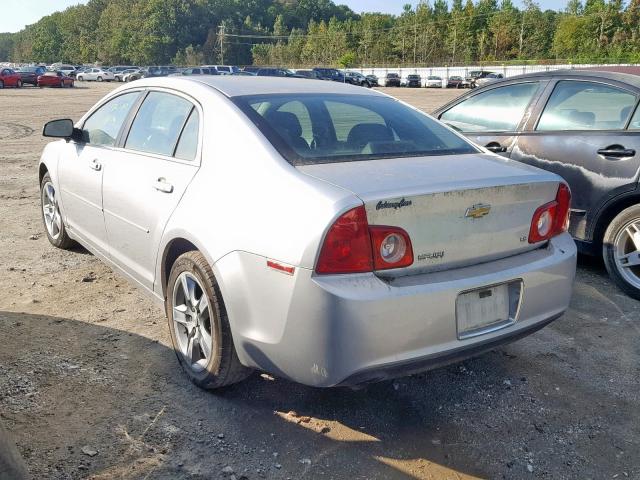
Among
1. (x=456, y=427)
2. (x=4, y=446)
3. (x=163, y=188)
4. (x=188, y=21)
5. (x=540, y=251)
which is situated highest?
(x=188, y=21)

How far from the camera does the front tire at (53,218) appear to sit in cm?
540

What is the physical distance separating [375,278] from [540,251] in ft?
3.48

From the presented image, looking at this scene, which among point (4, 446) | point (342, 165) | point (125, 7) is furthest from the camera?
point (125, 7)

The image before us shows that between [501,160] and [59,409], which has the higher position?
[501,160]

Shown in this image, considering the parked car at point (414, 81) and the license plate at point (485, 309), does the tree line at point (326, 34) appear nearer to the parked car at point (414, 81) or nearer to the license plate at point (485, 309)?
the parked car at point (414, 81)

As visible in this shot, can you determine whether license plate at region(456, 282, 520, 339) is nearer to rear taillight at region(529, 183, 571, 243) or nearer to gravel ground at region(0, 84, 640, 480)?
rear taillight at region(529, 183, 571, 243)

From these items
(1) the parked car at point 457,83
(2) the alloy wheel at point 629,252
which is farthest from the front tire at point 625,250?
(1) the parked car at point 457,83

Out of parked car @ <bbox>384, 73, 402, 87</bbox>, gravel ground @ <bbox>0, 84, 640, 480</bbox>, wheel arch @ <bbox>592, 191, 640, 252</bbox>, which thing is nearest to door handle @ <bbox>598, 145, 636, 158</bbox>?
wheel arch @ <bbox>592, 191, 640, 252</bbox>

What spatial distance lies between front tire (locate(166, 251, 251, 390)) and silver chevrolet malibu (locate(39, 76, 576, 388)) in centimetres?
1

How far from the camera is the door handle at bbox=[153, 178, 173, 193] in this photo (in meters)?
3.32

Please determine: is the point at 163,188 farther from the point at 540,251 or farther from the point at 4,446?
the point at 540,251

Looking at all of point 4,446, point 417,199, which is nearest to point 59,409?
point 4,446

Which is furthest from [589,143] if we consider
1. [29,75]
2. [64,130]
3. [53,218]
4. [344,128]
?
[29,75]

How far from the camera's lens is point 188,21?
13938 cm
